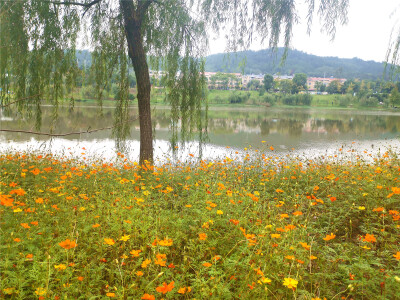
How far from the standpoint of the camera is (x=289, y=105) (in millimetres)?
43562

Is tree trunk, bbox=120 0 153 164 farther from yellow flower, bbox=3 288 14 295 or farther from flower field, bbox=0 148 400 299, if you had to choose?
yellow flower, bbox=3 288 14 295

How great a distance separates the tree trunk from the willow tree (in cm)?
1

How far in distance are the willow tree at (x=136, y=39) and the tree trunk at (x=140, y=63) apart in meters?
0.01

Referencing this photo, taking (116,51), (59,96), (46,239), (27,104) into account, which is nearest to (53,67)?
(59,96)

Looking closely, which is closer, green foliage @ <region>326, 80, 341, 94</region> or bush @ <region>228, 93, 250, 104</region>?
bush @ <region>228, 93, 250, 104</region>

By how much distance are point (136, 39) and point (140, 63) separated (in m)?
0.38

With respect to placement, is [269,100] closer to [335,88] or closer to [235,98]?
[235,98]

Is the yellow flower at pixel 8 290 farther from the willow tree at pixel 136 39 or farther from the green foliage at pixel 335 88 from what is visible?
the green foliage at pixel 335 88

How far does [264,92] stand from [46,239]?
1787 inches

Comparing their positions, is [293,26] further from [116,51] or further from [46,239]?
[46,239]

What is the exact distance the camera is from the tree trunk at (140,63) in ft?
13.8

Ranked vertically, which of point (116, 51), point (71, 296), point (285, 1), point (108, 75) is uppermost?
point (285, 1)

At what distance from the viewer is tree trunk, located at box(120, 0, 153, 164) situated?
420cm

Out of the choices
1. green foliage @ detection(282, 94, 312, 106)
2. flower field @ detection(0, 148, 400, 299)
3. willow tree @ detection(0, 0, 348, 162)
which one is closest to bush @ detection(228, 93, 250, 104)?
green foliage @ detection(282, 94, 312, 106)
